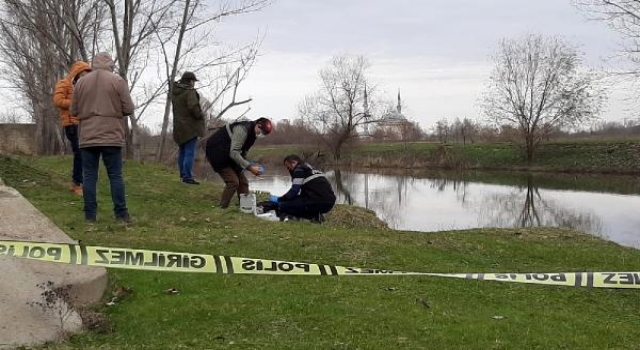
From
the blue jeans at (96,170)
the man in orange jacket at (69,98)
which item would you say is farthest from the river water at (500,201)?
the blue jeans at (96,170)

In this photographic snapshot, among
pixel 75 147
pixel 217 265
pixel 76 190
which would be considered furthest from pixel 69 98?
pixel 217 265

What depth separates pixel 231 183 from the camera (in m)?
10.1

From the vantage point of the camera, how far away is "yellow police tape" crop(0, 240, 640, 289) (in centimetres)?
498

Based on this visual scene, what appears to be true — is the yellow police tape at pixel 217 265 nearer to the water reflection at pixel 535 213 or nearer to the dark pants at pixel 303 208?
the dark pants at pixel 303 208

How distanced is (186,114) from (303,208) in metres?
3.35

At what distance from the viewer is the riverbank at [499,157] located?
40.4 metres

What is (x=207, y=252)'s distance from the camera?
6.47 meters

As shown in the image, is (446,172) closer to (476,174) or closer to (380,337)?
(476,174)

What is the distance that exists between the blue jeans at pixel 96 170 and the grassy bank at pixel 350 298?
33 cm

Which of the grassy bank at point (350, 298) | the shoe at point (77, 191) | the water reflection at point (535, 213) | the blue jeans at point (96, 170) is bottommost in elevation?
the water reflection at point (535, 213)

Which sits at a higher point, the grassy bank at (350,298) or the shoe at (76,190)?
the shoe at (76,190)

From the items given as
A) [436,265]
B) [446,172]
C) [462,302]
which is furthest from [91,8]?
[446,172]

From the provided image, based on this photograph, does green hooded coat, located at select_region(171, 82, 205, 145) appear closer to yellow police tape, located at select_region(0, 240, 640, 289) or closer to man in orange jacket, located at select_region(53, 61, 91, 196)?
man in orange jacket, located at select_region(53, 61, 91, 196)

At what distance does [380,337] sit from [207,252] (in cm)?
286
